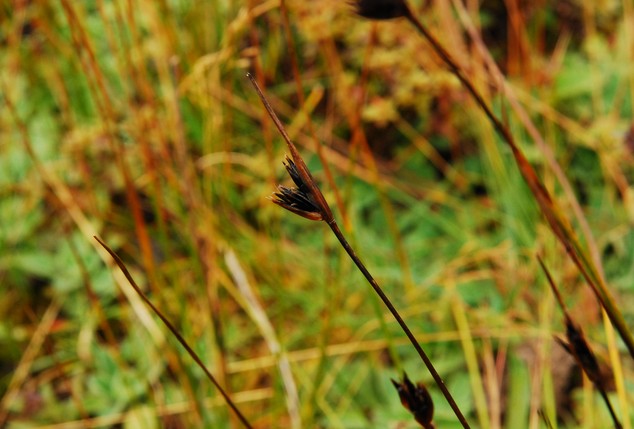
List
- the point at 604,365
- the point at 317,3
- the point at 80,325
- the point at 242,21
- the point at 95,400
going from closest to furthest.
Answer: the point at 242,21 < the point at 604,365 < the point at 95,400 < the point at 80,325 < the point at 317,3

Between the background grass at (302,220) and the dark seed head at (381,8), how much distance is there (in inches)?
Answer: 19.0

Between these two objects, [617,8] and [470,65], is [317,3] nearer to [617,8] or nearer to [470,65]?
[470,65]

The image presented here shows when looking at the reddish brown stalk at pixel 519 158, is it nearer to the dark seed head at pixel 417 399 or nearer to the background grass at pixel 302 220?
the dark seed head at pixel 417 399

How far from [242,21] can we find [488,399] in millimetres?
684

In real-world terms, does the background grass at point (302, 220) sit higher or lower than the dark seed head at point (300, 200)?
lower

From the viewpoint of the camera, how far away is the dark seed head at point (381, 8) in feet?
1.38

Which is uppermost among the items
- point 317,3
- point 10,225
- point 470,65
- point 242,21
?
point 242,21

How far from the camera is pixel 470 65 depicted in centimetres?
147

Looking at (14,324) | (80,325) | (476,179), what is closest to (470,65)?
(476,179)

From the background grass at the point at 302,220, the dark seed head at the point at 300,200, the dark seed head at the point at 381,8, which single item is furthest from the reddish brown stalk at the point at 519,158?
the background grass at the point at 302,220

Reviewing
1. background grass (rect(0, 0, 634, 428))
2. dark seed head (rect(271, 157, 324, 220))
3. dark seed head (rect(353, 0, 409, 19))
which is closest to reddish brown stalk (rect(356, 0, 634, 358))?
dark seed head (rect(353, 0, 409, 19))

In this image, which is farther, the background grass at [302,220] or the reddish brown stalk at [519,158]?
the background grass at [302,220]

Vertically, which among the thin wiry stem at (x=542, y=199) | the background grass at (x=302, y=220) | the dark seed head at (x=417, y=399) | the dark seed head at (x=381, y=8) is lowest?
the background grass at (x=302, y=220)

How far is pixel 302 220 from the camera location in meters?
1.52
